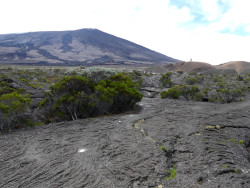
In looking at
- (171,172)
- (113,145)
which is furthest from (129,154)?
(171,172)

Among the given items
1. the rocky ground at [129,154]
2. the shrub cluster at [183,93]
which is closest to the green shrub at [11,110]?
the rocky ground at [129,154]

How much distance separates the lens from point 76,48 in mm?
157750

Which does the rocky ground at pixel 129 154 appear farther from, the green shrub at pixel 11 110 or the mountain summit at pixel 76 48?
the mountain summit at pixel 76 48

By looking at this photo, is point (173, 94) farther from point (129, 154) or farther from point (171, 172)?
point (171, 172)

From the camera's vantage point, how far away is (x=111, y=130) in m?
6.87

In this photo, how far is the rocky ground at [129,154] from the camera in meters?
3.86

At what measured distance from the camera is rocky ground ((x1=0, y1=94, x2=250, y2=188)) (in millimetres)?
3855

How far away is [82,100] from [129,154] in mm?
4993

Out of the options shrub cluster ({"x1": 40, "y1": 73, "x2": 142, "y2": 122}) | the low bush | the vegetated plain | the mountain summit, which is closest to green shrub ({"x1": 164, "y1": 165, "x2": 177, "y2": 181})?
the vegetated plain

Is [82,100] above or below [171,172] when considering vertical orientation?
above

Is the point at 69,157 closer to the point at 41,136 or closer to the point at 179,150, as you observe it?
the point at 41,136

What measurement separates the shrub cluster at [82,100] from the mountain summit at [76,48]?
11623 centimetres

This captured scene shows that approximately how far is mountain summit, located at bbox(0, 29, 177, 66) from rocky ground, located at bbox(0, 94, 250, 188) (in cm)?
11996

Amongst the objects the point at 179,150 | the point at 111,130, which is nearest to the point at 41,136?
the point at 111,130
